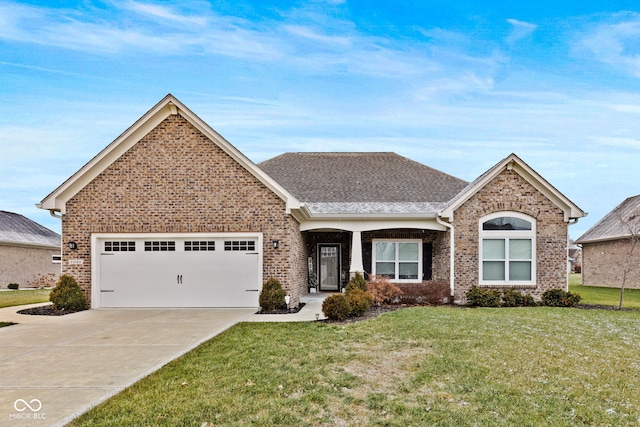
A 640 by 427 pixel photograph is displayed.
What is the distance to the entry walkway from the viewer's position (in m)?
6.02

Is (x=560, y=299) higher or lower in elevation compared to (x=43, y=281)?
higher

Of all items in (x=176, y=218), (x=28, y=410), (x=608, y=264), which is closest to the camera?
(x=28, y=410)

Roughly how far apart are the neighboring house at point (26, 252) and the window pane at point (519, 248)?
27843 mm

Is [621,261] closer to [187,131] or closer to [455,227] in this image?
[455,227]

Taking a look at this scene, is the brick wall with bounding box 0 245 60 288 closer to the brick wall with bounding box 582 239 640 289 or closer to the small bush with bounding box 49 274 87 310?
the small bush with bounding box 49 274 87 310

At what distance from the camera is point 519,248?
697 inches

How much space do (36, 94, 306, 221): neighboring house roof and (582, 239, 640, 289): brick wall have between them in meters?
20.8

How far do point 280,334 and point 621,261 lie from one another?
2456 centimetres

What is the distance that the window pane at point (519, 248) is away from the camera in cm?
1769

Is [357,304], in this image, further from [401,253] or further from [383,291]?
[401,253]

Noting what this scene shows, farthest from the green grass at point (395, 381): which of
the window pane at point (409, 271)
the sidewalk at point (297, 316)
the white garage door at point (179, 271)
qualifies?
the window pane at point (409, 271)

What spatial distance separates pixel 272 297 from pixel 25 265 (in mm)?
24723

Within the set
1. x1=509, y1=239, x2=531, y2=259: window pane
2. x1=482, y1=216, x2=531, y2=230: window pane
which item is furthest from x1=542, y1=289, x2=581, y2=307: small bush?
x1=482, y1=216, x2=531, y2=230: window pane

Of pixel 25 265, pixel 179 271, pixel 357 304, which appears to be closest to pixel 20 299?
pixel 179 271
